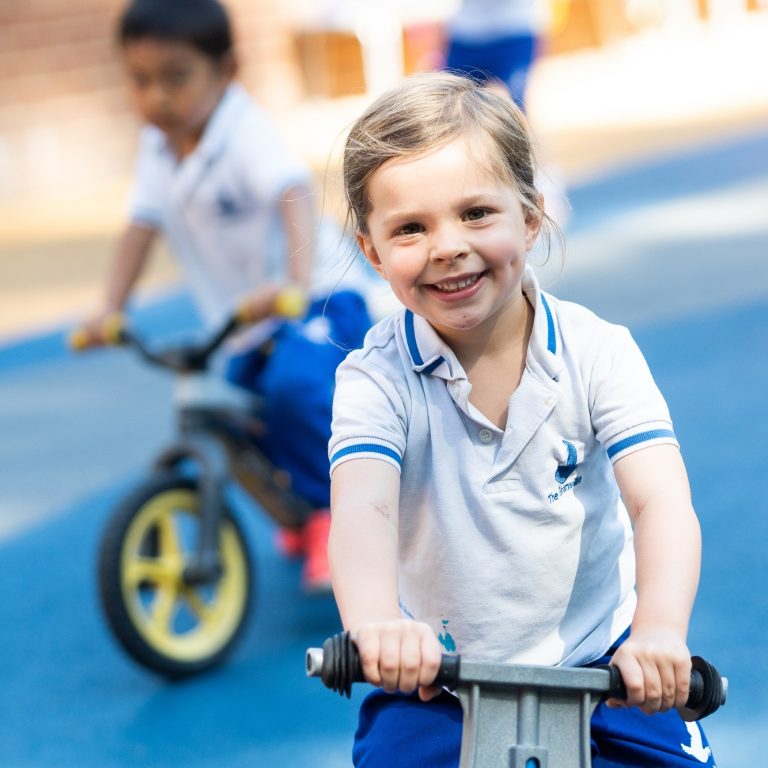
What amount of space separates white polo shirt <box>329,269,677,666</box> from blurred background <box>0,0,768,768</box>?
0.38 metres

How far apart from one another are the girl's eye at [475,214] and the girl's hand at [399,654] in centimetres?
57

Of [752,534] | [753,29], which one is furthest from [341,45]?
[752,534]

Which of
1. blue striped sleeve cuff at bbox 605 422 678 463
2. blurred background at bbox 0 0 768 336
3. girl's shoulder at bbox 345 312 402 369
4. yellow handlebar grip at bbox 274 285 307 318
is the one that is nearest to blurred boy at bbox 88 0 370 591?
yellow handlebar grip at bbox 274 285 307 318

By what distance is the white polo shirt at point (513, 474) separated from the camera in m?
2.00

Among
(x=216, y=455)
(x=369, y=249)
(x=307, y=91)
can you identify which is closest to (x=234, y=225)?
(x=216, y=455)

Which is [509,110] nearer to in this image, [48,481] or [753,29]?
[48,481]

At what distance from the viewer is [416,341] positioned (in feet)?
6.74

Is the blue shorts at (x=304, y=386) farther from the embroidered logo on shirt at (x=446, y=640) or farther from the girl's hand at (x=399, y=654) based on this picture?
the girl's hand at (x=399, y=654)

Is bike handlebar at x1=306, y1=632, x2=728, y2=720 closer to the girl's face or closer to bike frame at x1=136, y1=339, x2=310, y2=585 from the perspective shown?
the girl's face

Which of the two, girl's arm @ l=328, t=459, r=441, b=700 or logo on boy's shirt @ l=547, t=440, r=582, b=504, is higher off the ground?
logo on boy's shirt @ l=547, t=440, r=582, b=504

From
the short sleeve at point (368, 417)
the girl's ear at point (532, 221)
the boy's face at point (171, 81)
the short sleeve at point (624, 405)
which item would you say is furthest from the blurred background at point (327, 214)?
the boy's face at point (171, 81)

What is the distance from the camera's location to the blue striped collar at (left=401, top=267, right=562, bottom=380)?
2029 mm

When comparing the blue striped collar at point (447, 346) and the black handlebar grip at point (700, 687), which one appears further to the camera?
the blue striped collar at point (447, 346)

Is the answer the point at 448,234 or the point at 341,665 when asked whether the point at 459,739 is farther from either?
the point at 448,234
